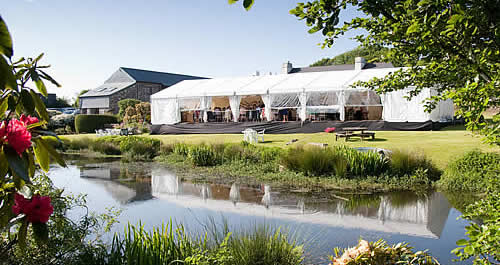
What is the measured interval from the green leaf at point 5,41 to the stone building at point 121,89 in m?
39.2

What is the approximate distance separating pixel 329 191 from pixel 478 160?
3081mm

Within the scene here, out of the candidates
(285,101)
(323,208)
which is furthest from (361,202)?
(285,101)

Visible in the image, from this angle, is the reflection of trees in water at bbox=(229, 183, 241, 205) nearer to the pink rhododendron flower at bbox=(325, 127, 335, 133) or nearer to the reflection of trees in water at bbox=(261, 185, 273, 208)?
the reflection of trees in water at bbox=(261, 185, 273, 208)

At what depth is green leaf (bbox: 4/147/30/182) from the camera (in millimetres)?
1183

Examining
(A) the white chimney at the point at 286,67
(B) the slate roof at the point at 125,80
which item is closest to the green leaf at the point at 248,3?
(A) the white chimney at the point at 286,67

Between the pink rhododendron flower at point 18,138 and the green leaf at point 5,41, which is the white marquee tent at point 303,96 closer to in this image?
the pink rhododendron flower at point 18,138

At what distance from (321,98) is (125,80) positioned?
27.6 m

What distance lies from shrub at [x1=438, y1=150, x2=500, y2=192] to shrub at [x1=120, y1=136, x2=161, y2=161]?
9448 mm

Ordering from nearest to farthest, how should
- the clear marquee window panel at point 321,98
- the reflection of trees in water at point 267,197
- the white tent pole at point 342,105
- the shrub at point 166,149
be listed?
the reflection of trees in water at point 267,197 < the shrub at point 166,149 < the white tent pole at point 342,105 < the clear marquee window panel at point 321,98

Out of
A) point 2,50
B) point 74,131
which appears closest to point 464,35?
point 2,50

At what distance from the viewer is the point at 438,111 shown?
19.1m

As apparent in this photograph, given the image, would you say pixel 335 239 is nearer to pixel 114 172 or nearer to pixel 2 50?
pixel 2 50

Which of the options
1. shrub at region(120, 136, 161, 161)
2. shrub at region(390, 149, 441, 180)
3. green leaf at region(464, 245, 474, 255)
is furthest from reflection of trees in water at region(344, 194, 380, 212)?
shrub at region(120, 136, 161, 161)

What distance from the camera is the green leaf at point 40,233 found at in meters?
1.69
